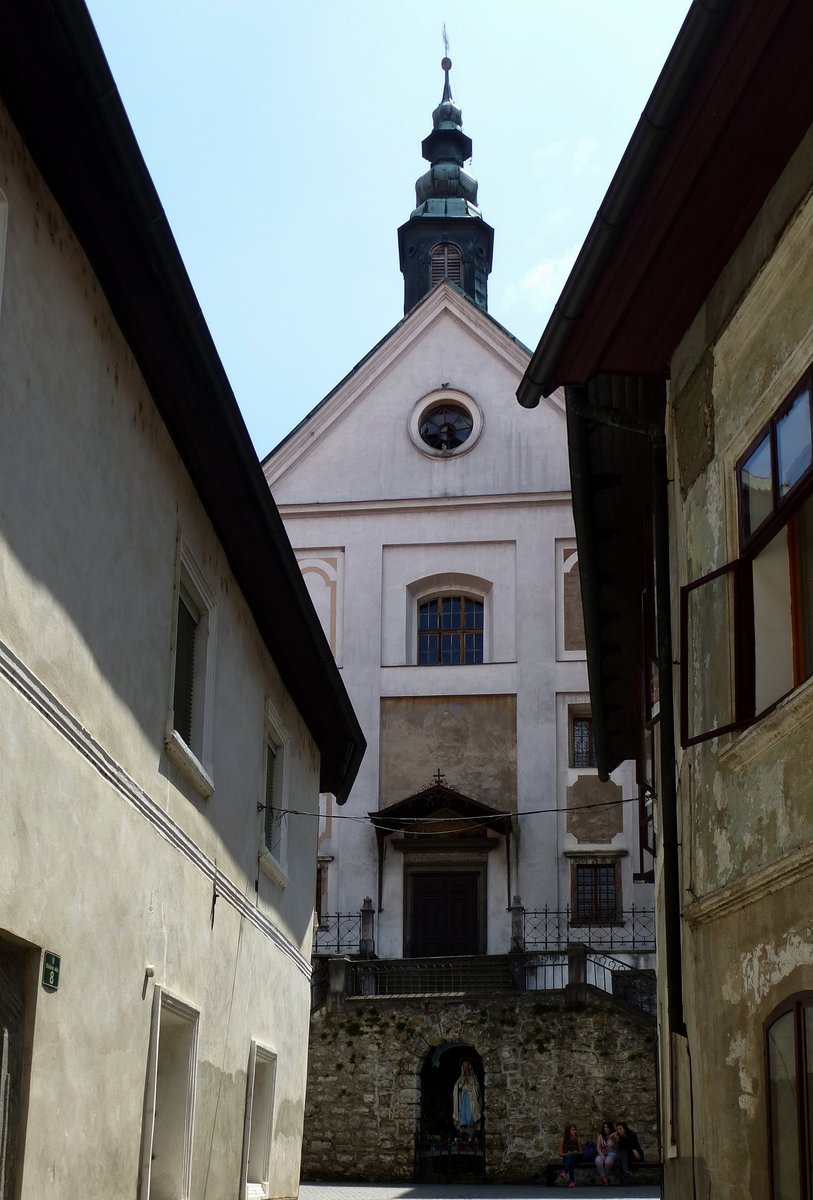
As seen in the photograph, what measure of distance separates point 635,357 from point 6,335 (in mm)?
3856

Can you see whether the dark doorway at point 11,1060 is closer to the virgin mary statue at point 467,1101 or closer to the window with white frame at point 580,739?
the virgin mary statue at point 467,1101

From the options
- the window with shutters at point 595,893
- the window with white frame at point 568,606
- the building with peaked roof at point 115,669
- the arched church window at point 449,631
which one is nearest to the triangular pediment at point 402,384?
the window with white frame at point 568,606

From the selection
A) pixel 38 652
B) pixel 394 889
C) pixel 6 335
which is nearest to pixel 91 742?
pixel 38 652

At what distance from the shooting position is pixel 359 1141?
25.5 meters

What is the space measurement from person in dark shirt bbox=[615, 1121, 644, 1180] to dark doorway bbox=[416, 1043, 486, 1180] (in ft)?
9.76

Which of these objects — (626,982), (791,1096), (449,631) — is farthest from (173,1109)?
(449,631)

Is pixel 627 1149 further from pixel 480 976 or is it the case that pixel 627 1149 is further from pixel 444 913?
pixel 444 913

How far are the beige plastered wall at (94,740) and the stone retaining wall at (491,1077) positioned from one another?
44.2ft

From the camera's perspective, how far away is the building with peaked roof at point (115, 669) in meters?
7.18

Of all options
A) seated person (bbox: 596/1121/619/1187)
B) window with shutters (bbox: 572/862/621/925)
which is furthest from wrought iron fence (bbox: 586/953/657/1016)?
seated person (bbox: 596/1121/619/1187)

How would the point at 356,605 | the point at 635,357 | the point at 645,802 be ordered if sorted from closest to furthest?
the point at 635,357, the point at 645,802, the point at 356,605

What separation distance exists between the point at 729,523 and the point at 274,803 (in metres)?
8.01

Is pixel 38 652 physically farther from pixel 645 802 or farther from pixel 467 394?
pixel 467 394

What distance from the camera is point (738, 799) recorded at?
302 inches
